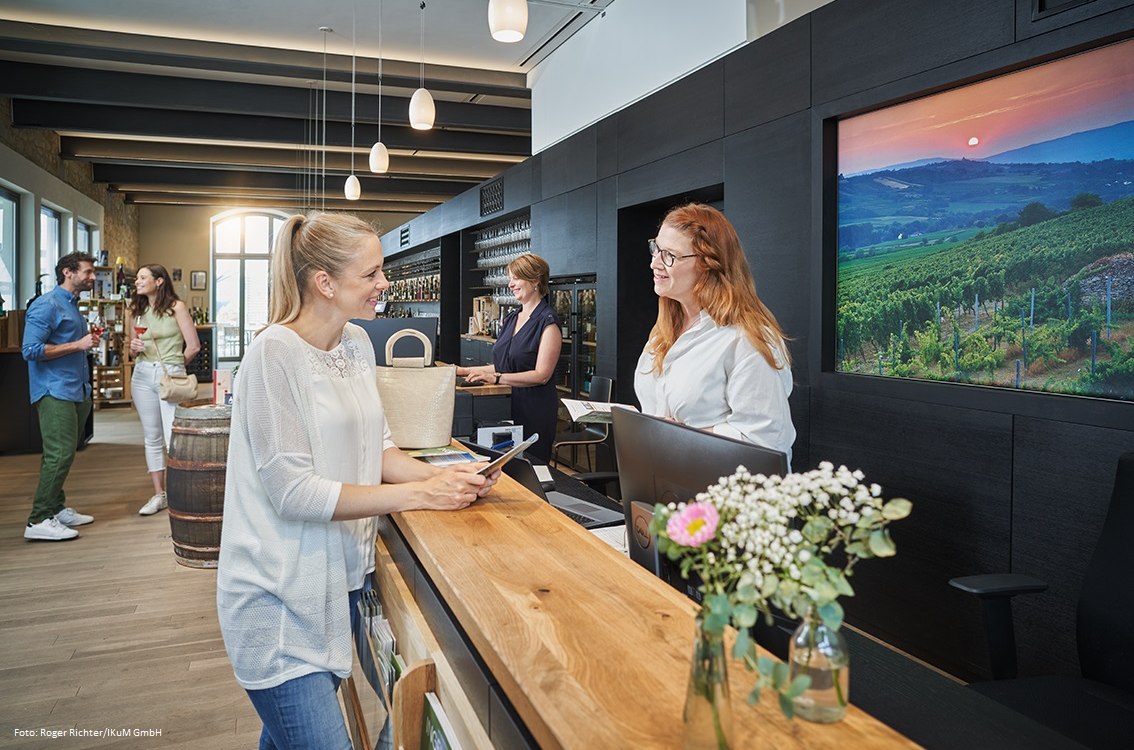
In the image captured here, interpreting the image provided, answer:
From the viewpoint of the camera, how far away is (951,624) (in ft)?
10.2

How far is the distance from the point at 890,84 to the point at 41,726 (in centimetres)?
406

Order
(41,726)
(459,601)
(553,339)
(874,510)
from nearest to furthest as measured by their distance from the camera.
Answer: (874,510) < (459,601) < (41,726) < (553,339)

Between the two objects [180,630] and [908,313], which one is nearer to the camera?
[908,313]

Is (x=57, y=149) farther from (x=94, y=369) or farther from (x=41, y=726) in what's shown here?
(x=41, y=726)

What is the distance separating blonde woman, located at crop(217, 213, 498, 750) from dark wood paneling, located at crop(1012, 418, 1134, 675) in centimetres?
215

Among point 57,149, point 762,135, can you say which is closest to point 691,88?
point 762,135

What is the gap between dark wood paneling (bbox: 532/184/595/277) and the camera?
645 cm

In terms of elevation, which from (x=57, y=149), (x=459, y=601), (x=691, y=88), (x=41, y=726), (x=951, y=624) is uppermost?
(x=57, y=149)

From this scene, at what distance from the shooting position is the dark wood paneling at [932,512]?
2.94 meters

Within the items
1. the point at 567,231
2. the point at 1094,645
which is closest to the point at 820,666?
the point at 1094,645

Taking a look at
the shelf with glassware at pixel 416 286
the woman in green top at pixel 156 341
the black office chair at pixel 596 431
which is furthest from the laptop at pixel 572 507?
the shelf with glassware at pixel 416 286

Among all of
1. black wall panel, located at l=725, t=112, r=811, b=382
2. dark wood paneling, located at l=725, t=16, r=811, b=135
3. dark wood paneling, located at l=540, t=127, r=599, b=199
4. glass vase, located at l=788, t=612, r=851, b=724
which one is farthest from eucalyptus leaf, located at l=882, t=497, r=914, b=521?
dark wood paneling, located at l=540, t=127, r=599, b=199

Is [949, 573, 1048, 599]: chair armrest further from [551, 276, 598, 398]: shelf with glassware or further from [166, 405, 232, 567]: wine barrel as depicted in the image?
[551, 276, 598, 398]: shelf with glassware

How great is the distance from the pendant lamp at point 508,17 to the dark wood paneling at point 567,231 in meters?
2.66
